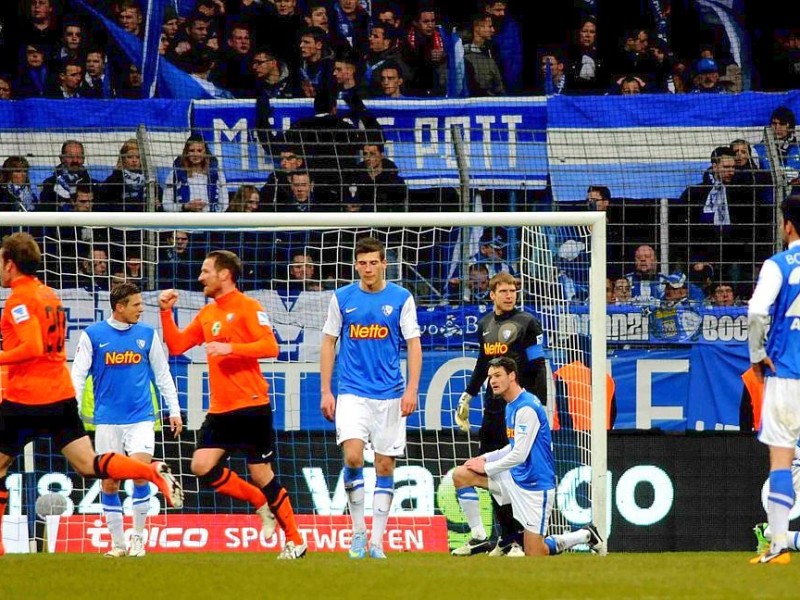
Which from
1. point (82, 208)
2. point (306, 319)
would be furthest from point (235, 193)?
point (306, 319)

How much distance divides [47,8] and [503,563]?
1144 centimetres

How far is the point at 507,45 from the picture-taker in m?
17.6

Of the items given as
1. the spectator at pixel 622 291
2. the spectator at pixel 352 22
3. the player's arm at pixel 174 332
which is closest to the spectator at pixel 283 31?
the spectator at pixel 352 22

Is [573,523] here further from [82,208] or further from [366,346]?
[82,208]

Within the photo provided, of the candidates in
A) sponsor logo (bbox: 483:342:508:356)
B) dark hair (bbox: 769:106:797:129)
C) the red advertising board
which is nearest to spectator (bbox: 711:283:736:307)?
dark hair (bbox: 769:106:797:129)

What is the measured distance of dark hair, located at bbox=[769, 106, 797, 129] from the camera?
15.7 metres

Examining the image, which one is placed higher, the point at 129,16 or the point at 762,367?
the point at 129,16

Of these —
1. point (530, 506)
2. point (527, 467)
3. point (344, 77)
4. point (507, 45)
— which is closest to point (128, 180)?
point (344, 77)

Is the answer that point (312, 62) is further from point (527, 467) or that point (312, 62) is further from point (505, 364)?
point (527, 467)

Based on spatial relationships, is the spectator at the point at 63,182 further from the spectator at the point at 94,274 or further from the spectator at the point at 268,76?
the spectator at the point at 268,76

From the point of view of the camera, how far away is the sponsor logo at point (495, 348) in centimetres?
1067

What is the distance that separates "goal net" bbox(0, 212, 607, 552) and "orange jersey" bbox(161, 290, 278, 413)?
1.36 meters

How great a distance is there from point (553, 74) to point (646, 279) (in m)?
4.26

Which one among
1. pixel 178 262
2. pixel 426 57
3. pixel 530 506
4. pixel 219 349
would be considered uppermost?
pixel 426 57
